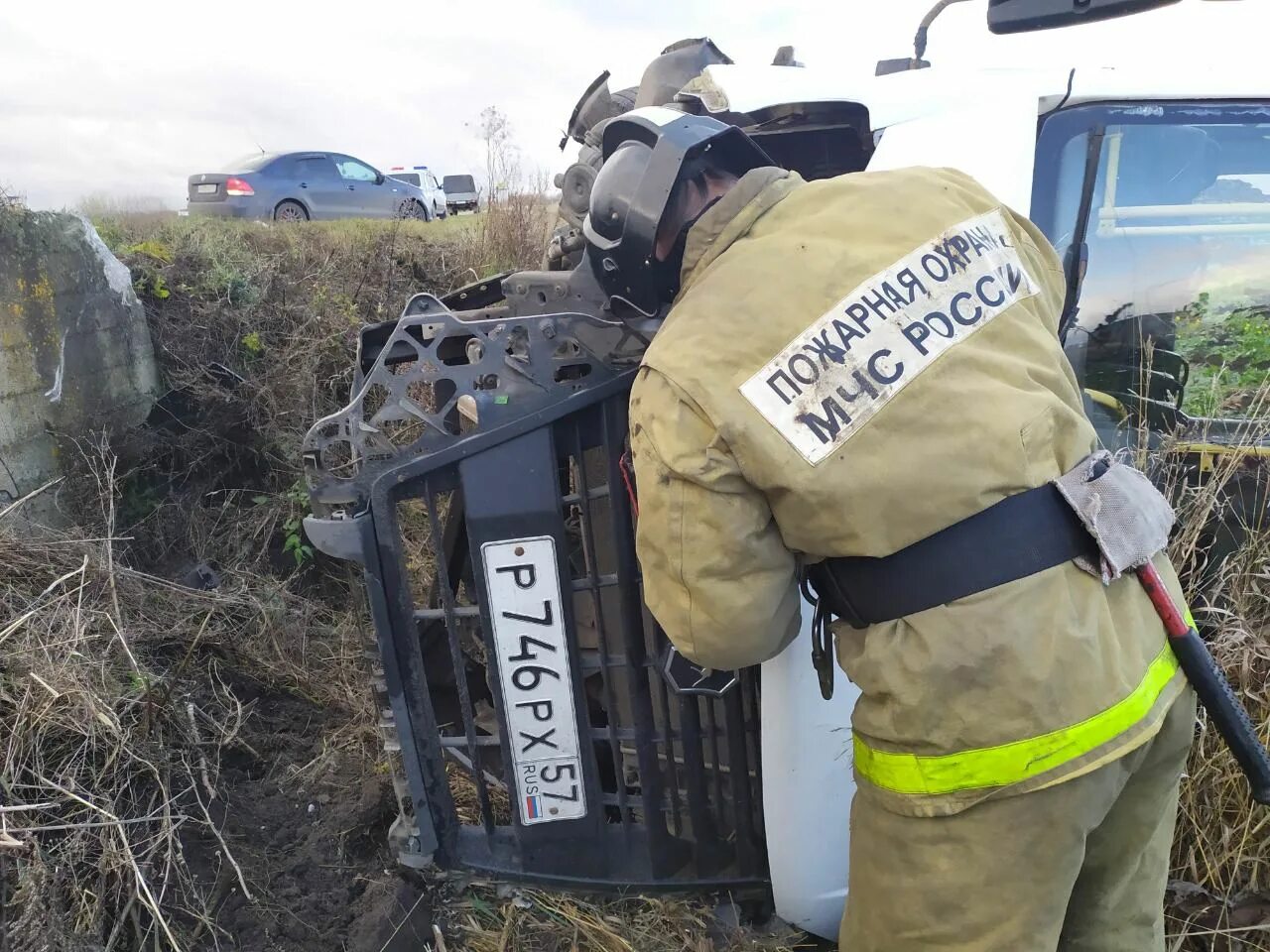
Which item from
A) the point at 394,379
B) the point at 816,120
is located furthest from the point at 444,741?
the point at 816,120

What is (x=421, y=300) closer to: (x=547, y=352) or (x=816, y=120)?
(x=547, y=352)

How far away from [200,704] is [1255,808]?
113 inches

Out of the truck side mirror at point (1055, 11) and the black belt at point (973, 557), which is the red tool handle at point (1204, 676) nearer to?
the black belt at point (973, 557)

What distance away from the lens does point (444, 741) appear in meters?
1.85

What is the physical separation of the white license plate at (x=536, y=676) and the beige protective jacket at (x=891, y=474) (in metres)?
0.43

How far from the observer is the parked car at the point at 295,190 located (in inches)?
403

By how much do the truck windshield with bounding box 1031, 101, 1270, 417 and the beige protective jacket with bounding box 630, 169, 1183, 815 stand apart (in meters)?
0.67

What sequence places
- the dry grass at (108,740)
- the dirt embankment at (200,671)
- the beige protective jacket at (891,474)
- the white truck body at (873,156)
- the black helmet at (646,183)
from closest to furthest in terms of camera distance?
1. the beige protective jacket at (891,474)
2. the black helmet at (646,183)
3. the white truck body at (873,156)
4. the dry grass at (108,740)
5. the dirt embankment at (200,671)

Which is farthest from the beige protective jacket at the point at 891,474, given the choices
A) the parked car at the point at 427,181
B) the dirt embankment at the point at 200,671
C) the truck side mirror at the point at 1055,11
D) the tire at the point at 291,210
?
the parked car at the point at 427,181

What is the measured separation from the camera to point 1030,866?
1.27 metres

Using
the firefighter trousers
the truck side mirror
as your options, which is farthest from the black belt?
the truck side mirror

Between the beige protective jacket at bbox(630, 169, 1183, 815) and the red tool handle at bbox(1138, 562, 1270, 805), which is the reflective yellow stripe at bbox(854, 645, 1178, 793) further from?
the red tool handle at bbox(1138, 562, 1270, 805)

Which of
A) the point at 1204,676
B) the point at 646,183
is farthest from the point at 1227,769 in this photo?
the point at 646,183

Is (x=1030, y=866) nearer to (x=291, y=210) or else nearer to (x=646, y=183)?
(x=646, y=183)
